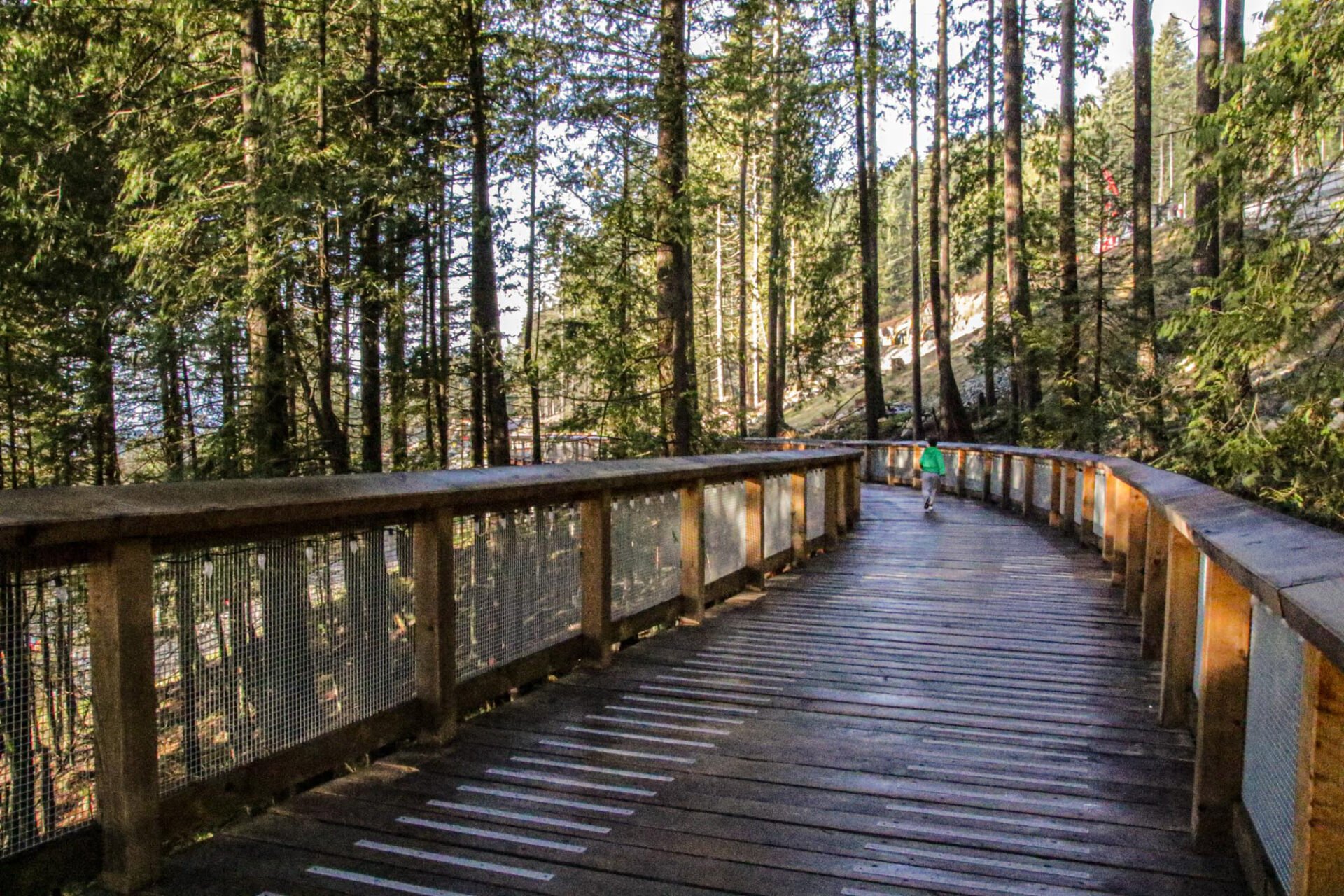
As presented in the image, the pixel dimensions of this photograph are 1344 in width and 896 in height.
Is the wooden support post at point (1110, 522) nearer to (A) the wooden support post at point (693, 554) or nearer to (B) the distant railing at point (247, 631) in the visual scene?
(A) the wooden support post at point (693, 554)

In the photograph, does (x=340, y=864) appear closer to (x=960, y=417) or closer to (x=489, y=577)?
(x=489, y=577)

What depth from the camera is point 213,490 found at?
292 cm

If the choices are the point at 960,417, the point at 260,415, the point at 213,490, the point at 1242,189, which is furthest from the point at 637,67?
the point at 960,417

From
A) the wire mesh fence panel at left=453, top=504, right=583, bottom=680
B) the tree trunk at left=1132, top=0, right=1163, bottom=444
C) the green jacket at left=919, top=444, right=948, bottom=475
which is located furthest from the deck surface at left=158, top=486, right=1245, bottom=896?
the tree trunk at left=1132, top=0, right=1163, bottom=444

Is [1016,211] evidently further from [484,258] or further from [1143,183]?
[484,258]

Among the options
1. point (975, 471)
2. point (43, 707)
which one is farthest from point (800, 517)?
point (975, 471)

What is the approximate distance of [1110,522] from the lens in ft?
28.2

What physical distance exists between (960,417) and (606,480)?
62.9ft

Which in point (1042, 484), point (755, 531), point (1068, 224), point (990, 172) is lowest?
point (1042, 484)

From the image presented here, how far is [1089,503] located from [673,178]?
6048 mm

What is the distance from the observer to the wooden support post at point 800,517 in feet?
30.3

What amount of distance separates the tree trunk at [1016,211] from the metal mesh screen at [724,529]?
503 inches

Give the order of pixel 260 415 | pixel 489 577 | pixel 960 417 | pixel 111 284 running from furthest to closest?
pixel 960 417, pixel 111 284, pixel 260 415, pixel 489 577

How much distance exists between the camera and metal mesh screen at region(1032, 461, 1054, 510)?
12875 mm
